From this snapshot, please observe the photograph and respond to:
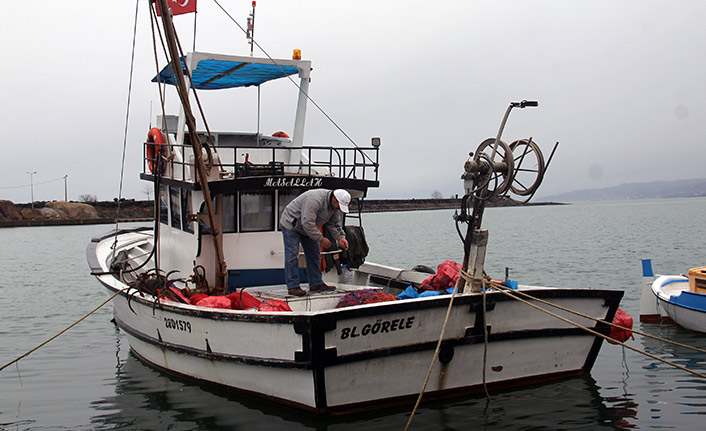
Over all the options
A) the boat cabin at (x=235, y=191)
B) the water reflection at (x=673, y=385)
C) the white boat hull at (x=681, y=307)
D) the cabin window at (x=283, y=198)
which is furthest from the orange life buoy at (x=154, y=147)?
the white boat hull at (x=681, y=307)

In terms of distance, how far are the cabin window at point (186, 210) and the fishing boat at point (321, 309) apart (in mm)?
47

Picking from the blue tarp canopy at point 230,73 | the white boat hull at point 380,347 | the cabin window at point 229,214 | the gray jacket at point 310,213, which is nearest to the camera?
the white boat hull at point 380,347

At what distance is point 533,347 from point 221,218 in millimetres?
5004

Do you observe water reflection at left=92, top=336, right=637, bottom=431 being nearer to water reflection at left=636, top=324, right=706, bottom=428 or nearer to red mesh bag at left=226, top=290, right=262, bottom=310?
water reflection at left=636, top=324, right=706, bottom=428

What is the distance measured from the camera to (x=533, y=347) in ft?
25.6

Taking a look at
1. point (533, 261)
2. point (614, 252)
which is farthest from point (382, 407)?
point (614, 252)

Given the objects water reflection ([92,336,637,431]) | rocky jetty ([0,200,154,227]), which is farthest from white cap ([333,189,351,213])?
rocky jetty ([0,200,154,227])

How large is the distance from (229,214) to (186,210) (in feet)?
2.79

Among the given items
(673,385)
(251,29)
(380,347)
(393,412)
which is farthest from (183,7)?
(673,385)

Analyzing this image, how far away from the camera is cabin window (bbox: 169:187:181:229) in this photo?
10.8 m

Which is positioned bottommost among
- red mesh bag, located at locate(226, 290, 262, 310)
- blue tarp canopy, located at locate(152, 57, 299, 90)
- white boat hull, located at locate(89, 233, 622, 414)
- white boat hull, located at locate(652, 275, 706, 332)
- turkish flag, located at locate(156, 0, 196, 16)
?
white boat hull, located at locate(652, 275, 706, 332)

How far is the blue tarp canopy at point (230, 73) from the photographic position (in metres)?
11.1

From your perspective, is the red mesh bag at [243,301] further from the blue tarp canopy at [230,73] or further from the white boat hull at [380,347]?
the blue tarp canopy at [230,73]

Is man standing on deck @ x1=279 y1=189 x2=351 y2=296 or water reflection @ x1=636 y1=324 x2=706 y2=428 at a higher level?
man standing on deck @ x1=279 y1=189 x2=351 y2=296
